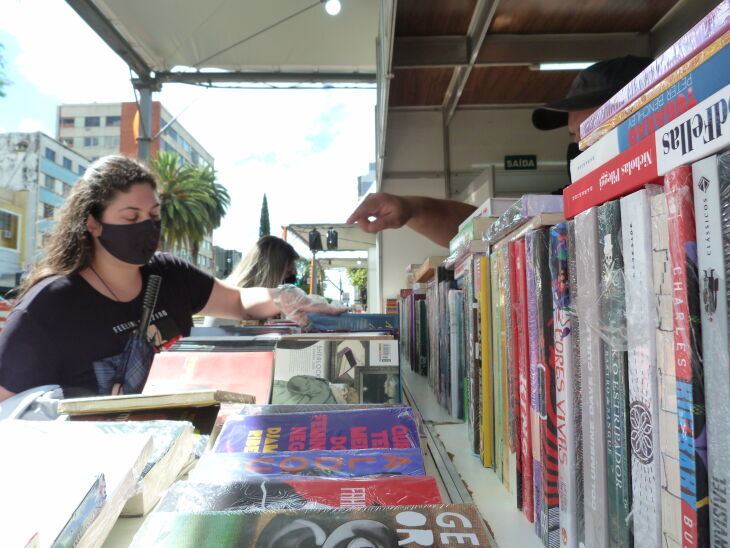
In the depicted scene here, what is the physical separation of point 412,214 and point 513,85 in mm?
2295

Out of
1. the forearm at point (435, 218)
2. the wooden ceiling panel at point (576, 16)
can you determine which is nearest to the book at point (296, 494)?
the forearm at point (435, 218)

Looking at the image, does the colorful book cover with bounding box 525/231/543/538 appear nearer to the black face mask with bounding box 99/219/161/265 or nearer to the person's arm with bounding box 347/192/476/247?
the black face mask with bounding box 99/219/161/265

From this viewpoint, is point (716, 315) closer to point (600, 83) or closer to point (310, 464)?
point (310, 464)

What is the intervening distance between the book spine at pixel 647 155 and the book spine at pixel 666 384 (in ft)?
0.10

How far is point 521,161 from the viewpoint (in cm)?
470

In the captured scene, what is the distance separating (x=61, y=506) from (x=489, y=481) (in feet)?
1.96

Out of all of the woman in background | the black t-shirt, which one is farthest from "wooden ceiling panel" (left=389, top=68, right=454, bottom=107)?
the black t-shirt

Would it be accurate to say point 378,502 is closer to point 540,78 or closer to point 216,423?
point 216,423

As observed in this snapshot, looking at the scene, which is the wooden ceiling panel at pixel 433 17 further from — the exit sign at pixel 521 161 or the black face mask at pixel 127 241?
the black face mask at pixel 127 241

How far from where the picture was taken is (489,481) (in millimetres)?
766

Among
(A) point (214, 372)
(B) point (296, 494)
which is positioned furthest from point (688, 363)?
(A) point (214, 372)

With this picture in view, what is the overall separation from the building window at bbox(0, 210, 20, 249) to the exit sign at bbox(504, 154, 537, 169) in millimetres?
21703

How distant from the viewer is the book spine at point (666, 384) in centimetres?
35

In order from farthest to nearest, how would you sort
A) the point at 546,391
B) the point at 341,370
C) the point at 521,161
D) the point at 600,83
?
the point at 521,161, the point at 600,83, the point at 341,370, the point at 546,391
